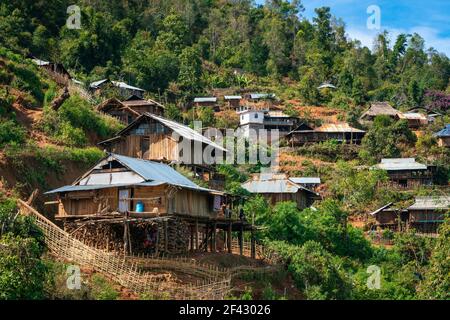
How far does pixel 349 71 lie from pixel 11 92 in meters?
54.2

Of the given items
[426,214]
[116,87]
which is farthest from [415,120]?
[116,87]

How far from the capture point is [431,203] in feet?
161

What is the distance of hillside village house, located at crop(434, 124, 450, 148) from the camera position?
64125 millimetres

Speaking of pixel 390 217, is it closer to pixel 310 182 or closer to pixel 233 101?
pixel 310 182

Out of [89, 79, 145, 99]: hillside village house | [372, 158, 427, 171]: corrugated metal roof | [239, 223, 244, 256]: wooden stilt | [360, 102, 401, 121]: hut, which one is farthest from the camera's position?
[360, 102, 401, 121]: hut

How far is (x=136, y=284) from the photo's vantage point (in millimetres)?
23984

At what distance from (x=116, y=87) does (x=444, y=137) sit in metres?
28.4

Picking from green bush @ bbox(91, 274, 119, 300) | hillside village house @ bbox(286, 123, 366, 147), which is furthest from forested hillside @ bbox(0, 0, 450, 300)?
hillside village house @ bbox(286, 123, 366, 147)

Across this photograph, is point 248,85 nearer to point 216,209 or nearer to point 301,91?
point 301,91

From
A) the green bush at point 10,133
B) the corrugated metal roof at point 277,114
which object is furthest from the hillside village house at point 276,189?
the corrugated metal roof at point 277,114

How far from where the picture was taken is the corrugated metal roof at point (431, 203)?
4806 centimetres

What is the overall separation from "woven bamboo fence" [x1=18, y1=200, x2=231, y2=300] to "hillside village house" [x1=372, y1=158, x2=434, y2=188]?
32671 millimetres

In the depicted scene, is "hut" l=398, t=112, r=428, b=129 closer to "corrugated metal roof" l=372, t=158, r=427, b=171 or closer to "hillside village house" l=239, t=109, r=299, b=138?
"hillside village house" l=239, t=109, r=299, b=138
